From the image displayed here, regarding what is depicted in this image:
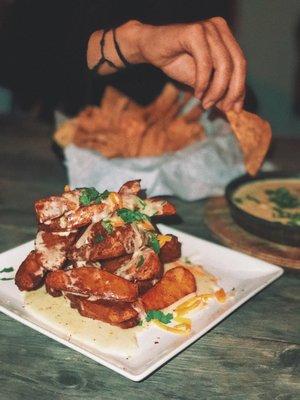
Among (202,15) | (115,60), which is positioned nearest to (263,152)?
(115,60)

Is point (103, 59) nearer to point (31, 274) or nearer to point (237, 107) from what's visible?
point (237, 107)

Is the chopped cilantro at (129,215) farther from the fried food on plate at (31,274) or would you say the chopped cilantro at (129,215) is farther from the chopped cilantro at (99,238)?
the fried food on plate at (31,274)

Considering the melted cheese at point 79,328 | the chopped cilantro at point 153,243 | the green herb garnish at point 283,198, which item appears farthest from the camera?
the green herb garnish at point 283,198

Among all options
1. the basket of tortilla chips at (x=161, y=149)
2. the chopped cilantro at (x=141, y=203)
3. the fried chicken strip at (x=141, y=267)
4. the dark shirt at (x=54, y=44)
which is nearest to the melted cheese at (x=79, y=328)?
the fried chicken strip at (x=141, y=267)

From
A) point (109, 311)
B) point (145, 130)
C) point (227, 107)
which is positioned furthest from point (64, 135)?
point (109, 311)

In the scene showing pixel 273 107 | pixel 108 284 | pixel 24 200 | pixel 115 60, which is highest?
pixel 115 60

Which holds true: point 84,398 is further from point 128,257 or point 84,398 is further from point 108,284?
point 128,257
